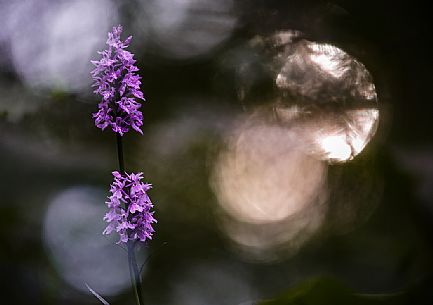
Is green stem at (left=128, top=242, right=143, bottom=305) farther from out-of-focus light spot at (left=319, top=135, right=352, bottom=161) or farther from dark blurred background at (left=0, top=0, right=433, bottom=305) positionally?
out-of-focus light spot at (left=319, top=135, right=352, bottom=161)

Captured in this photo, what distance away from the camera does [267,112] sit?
1426 mm

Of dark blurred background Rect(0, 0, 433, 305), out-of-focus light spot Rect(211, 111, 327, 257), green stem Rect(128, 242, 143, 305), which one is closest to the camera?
green stem Rect(128, 242, 143, 305)

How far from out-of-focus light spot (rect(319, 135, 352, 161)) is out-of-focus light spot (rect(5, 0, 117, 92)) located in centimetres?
71

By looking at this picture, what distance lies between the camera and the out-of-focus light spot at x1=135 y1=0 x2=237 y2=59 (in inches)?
55.9

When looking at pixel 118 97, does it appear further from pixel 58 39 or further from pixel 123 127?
pixel 58 39

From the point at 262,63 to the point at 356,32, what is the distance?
0.28m

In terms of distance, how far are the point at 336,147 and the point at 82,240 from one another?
0.77 m

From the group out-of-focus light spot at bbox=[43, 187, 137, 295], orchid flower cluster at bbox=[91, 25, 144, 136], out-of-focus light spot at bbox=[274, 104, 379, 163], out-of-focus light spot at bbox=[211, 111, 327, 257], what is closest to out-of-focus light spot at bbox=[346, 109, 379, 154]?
out-of-focus light spot at bbox=[274, 104, 379, 163]

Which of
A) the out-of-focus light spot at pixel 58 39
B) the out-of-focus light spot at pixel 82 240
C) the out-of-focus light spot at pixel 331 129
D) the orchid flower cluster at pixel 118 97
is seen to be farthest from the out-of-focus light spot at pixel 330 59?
the orchid flower cluster at pixel 118 97

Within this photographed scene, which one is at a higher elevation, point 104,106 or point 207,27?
point 207,27

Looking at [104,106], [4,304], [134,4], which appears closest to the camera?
[104,106]

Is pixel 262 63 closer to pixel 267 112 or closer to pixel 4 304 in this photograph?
pixel 267 112

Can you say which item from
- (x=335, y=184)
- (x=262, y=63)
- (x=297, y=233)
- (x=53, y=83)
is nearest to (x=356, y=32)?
(x=262, y=63)

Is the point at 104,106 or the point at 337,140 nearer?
the point at 104,106
